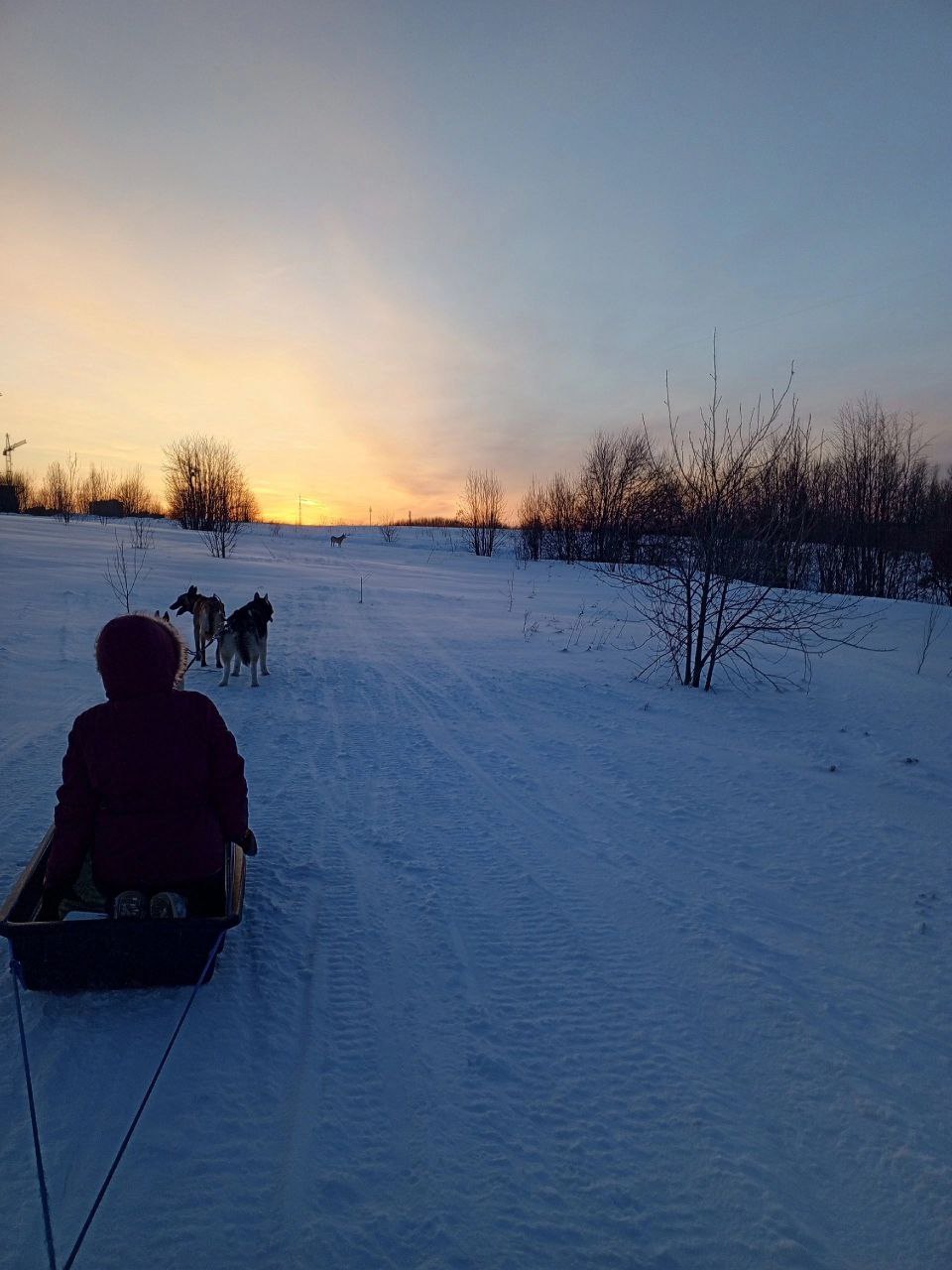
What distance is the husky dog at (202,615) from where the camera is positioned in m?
8.92

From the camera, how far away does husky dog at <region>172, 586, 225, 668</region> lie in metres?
8.92

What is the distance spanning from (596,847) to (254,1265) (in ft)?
9.26

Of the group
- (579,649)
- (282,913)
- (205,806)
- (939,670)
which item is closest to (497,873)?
(282,913)

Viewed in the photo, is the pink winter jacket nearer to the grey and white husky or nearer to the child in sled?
the child in sled

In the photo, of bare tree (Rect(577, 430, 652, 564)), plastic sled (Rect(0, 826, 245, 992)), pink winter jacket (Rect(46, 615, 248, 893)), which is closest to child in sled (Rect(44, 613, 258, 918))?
pink winter jacket (Rect(46, 615, 248, 893))

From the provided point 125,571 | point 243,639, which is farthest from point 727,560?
point 125,571

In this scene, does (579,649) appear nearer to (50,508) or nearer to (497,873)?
(497,873)

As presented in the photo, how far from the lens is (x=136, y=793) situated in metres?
2.53

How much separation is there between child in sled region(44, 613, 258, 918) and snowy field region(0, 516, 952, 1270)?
0.48 meters

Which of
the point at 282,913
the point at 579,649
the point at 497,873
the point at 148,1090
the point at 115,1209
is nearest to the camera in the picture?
the point at 115,1209

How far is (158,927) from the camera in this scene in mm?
2375

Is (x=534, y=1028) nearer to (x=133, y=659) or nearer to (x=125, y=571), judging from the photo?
(x=133, y=659)

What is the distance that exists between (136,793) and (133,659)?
0.54 metres

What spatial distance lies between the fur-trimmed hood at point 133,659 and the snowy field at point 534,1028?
1.27m
